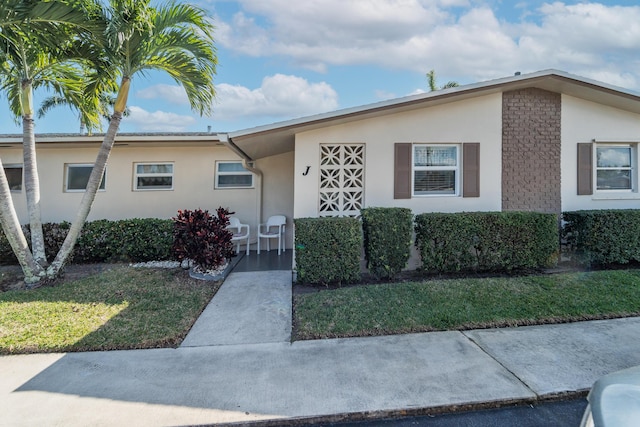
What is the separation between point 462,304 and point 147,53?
22.8 ft

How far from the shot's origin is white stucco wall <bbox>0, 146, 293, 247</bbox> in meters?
9.75

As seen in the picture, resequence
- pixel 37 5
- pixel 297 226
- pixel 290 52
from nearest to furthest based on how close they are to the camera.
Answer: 1. pixel 37 5
2. pixel 297 226
3. pixel 290 52

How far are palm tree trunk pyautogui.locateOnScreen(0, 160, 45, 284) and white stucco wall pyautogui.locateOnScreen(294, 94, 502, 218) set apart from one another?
196 inches

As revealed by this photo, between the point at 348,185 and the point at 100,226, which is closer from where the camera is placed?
the point at 348,185

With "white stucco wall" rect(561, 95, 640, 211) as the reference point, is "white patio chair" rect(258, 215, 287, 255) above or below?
below

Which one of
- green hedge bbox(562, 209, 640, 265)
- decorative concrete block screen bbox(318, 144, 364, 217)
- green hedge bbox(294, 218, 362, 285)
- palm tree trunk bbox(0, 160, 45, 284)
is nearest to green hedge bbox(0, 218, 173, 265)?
palm tree trunk bbox(0, 160, 45, 284)

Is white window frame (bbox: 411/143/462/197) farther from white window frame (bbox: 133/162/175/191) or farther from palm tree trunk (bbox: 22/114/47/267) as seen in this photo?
palm tree trunk (bbox: 22/114/47/267)

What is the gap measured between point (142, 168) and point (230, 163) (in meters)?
2.70

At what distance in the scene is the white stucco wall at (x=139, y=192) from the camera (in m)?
9.75

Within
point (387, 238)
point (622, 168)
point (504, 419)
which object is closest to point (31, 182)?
point (387, 238)

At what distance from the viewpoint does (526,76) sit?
6.70m

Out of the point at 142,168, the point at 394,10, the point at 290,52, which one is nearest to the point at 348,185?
the point at 394,10

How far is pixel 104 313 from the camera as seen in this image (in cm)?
479

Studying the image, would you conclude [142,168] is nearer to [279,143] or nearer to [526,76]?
[279,143]
